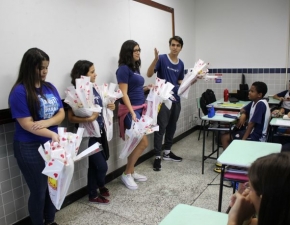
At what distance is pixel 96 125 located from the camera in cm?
266

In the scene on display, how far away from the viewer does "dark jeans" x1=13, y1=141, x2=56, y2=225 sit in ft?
6.75

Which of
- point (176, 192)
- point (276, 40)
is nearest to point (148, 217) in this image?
point (176, 192)

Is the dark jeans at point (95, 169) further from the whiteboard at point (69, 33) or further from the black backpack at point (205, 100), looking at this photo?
the black backpack at point (205, 100)

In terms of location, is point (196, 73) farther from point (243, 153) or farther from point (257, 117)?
point (243, 153)

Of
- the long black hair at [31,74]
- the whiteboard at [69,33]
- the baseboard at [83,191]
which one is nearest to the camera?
the long black hair at [31,74]

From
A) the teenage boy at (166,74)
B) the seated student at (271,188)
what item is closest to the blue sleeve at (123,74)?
the teenage boy at (166,74)

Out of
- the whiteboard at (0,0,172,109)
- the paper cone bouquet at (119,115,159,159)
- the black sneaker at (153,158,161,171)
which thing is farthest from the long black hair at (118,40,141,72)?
the black sneaker at (153,158,161,171)

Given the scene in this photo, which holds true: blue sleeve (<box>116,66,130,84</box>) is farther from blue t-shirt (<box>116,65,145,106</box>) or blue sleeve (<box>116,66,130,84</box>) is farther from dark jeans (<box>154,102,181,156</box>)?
dark jeans (<box>154,102,181,156</box>)

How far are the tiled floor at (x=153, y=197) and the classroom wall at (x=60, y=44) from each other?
31 centimetres

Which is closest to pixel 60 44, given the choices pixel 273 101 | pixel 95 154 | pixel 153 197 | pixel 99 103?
pixel 99 103

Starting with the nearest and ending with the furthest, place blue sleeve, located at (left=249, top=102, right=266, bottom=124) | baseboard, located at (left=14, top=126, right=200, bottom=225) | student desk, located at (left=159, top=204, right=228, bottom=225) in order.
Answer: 1. student desk, located at (left=159, top=204, right=228, bottom=225)
2. baseboard, located at (left=14, top=126, right=200, bottom=225)
3. blue sleeve, located at (left=249, top=102, right=266, bottom=124)

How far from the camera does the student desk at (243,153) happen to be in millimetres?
1963

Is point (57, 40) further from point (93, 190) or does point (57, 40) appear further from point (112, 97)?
point (93, 190)

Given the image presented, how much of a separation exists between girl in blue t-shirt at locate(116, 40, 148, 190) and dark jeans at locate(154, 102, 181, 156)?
0.54 meters
